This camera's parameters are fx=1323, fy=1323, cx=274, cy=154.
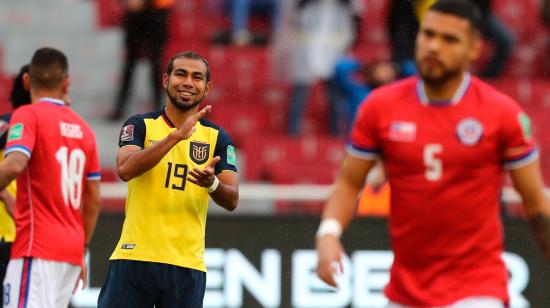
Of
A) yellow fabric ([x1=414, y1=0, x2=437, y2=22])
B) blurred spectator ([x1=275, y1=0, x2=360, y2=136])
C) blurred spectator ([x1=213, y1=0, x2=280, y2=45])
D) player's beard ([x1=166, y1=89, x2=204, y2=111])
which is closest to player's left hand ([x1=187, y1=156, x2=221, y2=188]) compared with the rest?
player's beard ([x1=166, y1=89, x2=204, y2=111])

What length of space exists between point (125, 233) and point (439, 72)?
249 cm

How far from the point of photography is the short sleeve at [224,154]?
732 cm

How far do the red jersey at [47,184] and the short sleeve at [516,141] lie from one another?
2.91 m

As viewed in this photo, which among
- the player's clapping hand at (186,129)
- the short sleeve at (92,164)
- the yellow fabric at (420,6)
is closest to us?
the player's clapping hand at (186,129)

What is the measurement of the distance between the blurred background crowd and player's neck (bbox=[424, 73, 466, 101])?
7852 mm

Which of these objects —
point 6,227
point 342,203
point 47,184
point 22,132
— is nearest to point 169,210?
point 47,184

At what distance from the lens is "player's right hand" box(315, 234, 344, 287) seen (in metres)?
5.33

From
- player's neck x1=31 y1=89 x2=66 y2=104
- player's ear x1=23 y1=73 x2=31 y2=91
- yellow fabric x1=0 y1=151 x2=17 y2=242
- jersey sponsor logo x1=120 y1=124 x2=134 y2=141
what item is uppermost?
player's ear x1=23 y1=73 x2=31 y2=91

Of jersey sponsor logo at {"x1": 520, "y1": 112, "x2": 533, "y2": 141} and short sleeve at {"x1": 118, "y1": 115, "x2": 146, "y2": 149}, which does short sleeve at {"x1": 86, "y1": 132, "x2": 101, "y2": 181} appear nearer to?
short sleeve at {"x1": 118, "y1": 115, "x2": 146, "y2": 149}

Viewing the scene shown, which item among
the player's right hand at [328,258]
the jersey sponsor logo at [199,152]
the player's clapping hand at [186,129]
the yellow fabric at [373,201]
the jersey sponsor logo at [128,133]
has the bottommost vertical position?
the yellow fabric at [373,201]

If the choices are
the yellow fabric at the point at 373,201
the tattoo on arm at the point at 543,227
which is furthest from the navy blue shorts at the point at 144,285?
the yellow fabric at the point at 373,201

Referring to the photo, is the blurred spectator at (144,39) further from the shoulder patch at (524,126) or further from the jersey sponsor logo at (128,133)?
the shoulder patch at (524,126)

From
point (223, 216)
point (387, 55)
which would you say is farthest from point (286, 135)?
point (223, 216)

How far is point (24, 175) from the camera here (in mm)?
7445
